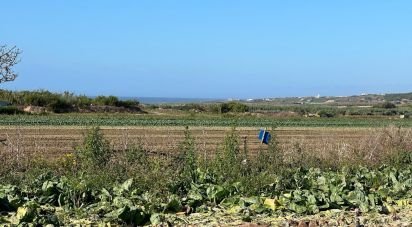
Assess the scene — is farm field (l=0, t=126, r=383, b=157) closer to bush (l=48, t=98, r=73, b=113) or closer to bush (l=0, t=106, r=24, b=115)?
bush (l=0, t=106, r=24, b=115)

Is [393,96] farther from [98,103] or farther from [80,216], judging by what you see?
[80,216]

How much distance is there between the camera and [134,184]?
33.3 ft

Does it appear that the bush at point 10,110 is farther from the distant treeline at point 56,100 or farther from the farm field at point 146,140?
the farm field at point 146,140

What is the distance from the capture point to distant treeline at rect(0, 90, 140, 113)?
203 feet

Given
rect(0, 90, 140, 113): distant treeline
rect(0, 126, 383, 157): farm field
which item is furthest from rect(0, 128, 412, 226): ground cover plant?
rect(0, 90, 140, 113): distant treeline

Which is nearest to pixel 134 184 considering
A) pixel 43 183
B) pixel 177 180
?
pixel 177 180

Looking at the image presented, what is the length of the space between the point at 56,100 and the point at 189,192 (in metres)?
56.9

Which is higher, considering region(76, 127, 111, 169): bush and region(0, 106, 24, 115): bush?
region(76, 127, 111, 169): bush

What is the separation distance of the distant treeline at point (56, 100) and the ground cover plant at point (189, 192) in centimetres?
4990

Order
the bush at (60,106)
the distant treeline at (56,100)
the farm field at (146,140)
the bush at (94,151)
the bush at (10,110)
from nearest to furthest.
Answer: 1. the bush at (94,151)
2. the farm field at (146,140)
3. the bush at (10,110)
4. the distant treeline at (56,100)
5. the bush at (60,106)

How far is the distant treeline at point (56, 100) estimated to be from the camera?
61.9 meters

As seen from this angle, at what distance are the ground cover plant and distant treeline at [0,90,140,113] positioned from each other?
49.9 metres

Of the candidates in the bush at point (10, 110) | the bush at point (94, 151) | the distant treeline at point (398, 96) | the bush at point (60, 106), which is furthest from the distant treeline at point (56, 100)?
the distant treeline at point (398, 96)

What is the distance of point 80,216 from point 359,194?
436 centimetres
